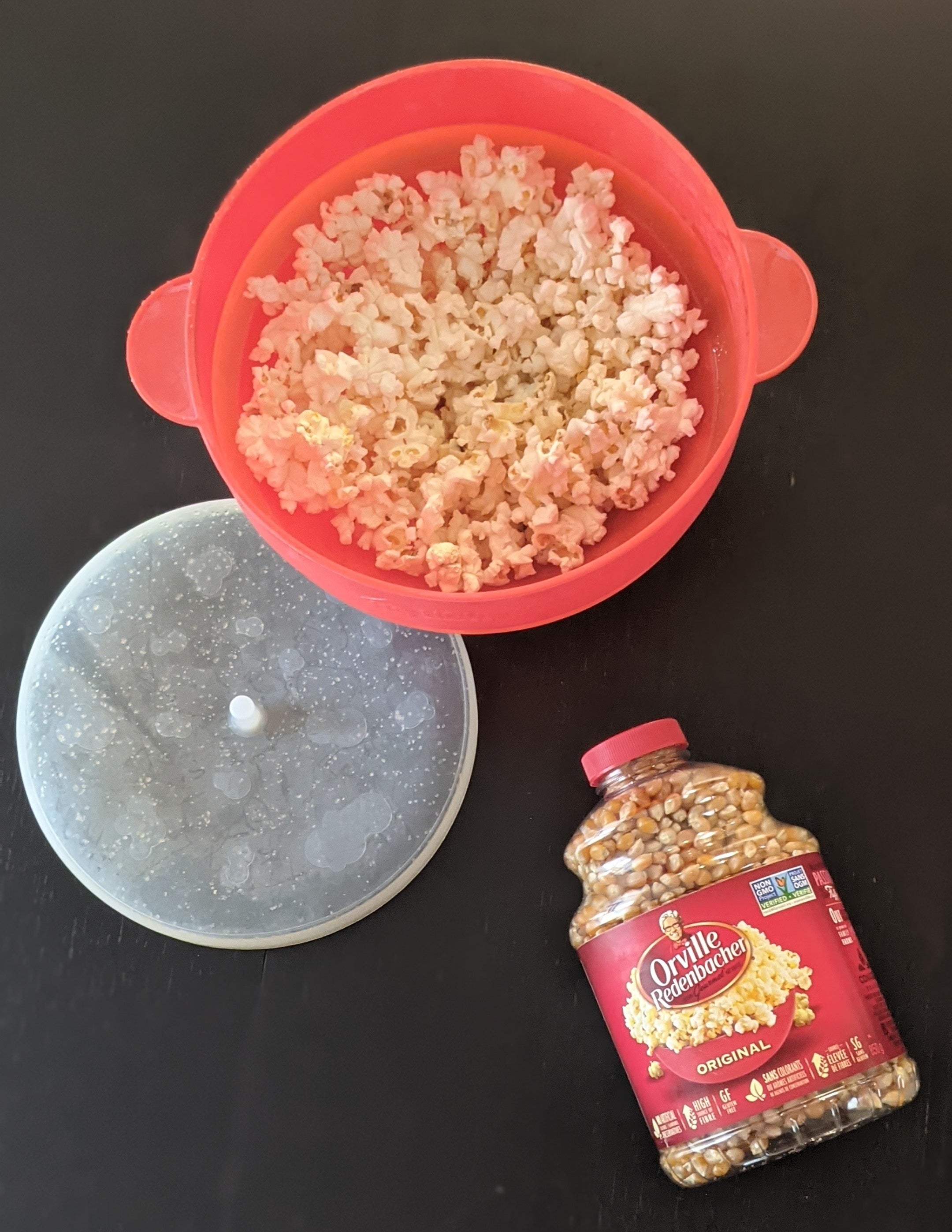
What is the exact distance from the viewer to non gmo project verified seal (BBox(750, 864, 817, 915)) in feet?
2.22

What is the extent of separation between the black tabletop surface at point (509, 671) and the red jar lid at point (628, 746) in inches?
3.2

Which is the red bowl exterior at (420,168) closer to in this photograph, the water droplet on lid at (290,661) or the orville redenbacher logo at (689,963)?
the water droplet on lid at (290,661)

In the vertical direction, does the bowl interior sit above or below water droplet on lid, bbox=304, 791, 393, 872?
above

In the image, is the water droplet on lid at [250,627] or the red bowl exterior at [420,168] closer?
the red bowl exterior at [420,168]

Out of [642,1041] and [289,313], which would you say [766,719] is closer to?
[642,1041]

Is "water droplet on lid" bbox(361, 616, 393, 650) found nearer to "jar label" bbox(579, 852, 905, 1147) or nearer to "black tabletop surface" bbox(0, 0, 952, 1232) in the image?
"black tabletop surface" bbox(0, 0, 952, 1232)

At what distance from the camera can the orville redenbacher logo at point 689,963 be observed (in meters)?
0.67

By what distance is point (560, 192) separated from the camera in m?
0.82

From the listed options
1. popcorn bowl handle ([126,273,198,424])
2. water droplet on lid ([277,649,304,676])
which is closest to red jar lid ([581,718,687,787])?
water droplet on lid ([277,649,304,676])

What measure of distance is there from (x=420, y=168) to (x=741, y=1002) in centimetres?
66

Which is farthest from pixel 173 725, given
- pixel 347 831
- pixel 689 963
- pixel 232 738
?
pixel 689 963

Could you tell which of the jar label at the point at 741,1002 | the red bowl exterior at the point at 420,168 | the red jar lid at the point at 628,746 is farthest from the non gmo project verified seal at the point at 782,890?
the red bowl exterior at the point at 420,168

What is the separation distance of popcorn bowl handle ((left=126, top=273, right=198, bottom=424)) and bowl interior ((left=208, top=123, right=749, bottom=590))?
2 cm

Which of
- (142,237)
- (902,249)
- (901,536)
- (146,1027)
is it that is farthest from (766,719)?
(142,237)
